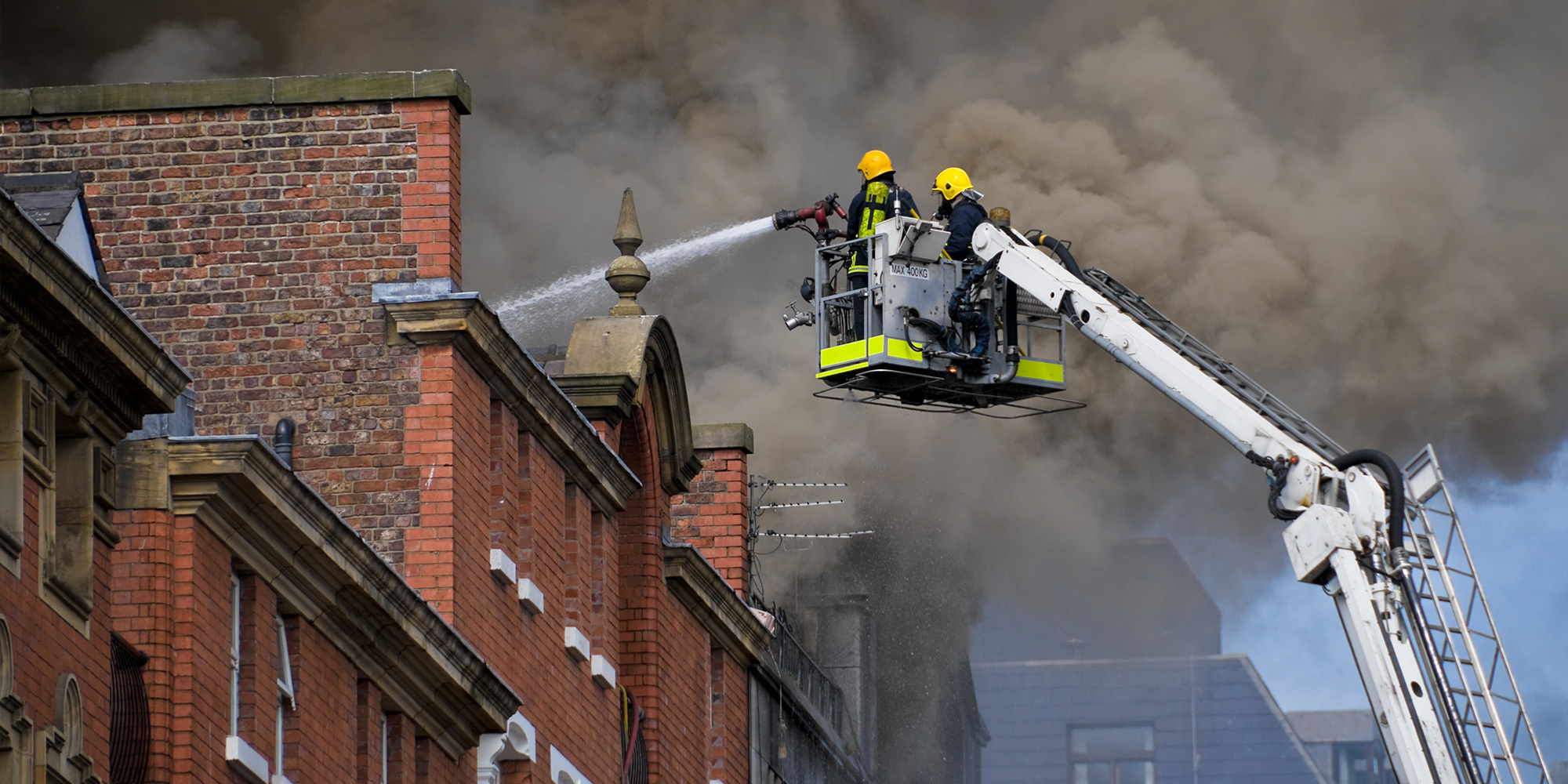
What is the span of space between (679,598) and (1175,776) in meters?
49.3

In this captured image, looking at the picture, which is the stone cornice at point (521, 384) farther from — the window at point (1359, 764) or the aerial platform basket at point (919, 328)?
the window at point (1359, 764)

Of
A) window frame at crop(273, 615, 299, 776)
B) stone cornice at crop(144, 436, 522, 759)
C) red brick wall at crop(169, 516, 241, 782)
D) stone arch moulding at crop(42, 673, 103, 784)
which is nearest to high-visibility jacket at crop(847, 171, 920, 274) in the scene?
stone cornice at crop(144, 436, 522, 759)

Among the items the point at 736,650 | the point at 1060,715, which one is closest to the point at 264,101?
the point at 736,650

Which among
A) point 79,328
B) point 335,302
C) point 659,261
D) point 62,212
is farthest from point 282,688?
point 659,261

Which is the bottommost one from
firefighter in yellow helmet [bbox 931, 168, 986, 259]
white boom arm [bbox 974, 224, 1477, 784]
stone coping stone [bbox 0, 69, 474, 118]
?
white boom arm [bbox 974, 224, 1477, 784]

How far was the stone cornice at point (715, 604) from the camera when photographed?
25.5m

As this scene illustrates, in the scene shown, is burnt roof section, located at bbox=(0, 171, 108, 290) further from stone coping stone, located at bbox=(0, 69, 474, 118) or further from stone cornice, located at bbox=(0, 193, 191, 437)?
stone coping stone, located at bbox=(0, 69, 474, 118)

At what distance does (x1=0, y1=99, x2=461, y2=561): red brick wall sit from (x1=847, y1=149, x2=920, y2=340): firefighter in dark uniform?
5.36 metres

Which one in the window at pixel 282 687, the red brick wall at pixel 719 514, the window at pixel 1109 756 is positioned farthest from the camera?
the window at pixel 1109 756

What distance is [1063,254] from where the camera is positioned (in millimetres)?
24766

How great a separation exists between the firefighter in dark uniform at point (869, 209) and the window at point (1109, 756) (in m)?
47.6

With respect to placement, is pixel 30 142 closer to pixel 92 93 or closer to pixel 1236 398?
pixel 92 93

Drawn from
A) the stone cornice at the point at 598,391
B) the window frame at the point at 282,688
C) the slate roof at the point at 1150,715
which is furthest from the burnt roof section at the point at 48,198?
the slate roof at the point at 1150,715

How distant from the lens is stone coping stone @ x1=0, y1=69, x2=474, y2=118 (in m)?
20.5
